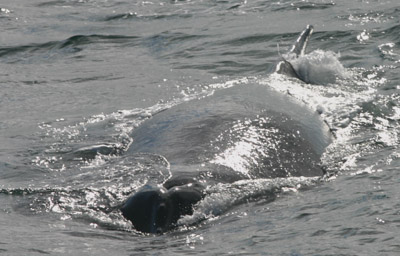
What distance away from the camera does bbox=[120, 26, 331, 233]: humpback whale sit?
6.75m

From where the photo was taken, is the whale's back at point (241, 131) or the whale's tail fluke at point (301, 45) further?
the whale's tail fluke at point (301, 45)

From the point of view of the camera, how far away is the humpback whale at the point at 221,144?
22.2 feet

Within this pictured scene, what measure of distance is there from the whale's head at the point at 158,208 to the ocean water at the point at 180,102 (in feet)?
0.25

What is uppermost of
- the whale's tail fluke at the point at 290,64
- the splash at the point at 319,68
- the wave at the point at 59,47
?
the whale's tail fluke at the point at 290,64

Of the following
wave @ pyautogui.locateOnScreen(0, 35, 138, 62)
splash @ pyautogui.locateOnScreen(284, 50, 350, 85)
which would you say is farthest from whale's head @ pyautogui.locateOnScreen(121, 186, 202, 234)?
wave @ pyautogui.locateOnScreen(0, 35, 138, 62)

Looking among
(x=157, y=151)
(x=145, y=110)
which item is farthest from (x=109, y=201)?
(x=145, y=110)

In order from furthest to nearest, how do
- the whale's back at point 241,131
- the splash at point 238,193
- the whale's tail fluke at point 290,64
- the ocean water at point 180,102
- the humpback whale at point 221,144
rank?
1. the whale's tail fluke at point 290,64
2. the whale's back at point 241,131
3. the splash at point 238,193
4. the humpback whale at point 221,144
5. the ocean water at point 180,102

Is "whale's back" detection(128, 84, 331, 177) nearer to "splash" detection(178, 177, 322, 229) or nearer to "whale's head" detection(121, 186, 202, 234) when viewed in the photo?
"splash" detection(178, 177, 322, 229)

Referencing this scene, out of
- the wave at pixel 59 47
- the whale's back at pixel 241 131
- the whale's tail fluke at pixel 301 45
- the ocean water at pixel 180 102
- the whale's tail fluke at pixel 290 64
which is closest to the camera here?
the ocean water at pixel 180 102

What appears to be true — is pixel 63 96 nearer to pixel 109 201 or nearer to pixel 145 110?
pixel 145 110

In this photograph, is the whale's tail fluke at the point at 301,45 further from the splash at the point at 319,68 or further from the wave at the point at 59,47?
the wave at the point at 59,47

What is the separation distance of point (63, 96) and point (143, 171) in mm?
5479

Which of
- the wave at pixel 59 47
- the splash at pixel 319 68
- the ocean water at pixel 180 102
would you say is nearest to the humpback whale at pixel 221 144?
the ocean water at pixel 180 102

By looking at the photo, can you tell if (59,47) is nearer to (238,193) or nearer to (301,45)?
(301,45)
